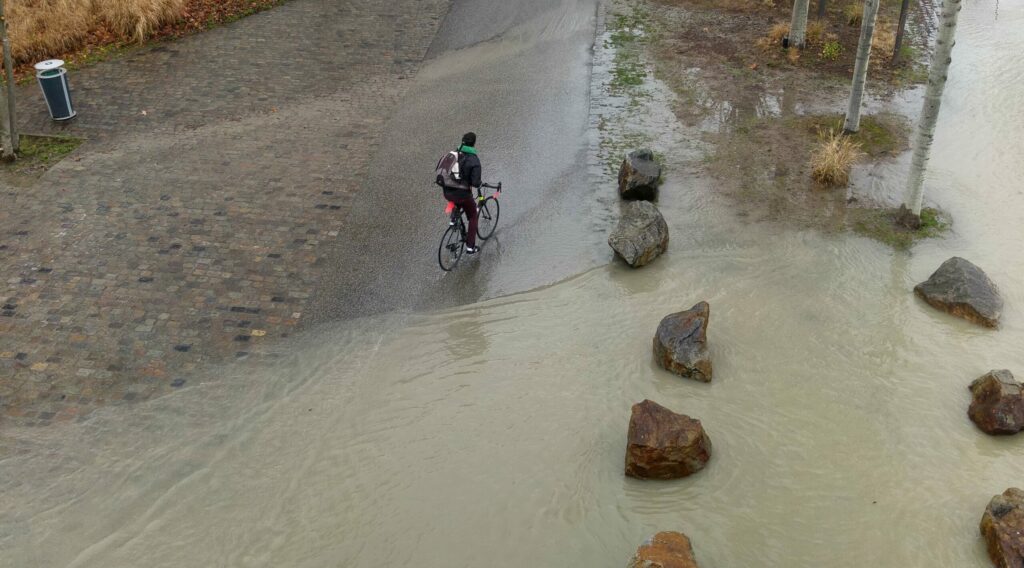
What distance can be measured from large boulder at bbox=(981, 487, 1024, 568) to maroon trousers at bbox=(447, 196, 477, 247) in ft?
21.5

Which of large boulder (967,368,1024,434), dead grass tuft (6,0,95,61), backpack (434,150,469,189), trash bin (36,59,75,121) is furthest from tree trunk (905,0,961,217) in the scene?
dead grass tuft (6,0,95,61)

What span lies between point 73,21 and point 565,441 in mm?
14888

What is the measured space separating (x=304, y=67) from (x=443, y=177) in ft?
24.7

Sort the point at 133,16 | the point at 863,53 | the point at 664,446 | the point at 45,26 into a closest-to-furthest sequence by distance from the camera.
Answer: the point at 664,446 < the point at 863,53 < the point at 45,26 < the point at 133,16

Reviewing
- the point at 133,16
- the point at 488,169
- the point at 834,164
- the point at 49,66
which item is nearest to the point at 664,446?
the point at 488,169

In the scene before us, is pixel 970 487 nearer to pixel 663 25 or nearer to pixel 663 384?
pixel 663 384

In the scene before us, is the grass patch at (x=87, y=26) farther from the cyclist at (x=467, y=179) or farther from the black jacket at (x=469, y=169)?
the black jacket at (x=469, y=169)

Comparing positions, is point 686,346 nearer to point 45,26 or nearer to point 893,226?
point 893,226

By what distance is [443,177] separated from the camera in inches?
415

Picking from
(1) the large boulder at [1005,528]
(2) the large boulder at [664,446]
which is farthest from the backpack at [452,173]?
(1) the large boulder at [1005,528]

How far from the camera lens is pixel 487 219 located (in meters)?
11.9

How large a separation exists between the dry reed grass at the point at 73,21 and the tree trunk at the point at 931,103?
14.9 m

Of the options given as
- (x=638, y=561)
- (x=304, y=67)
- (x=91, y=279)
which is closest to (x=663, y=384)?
(x=638, y=561)

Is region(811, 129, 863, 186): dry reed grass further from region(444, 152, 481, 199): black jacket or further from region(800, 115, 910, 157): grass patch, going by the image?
region(444, 152, 481, 199): black jacket
